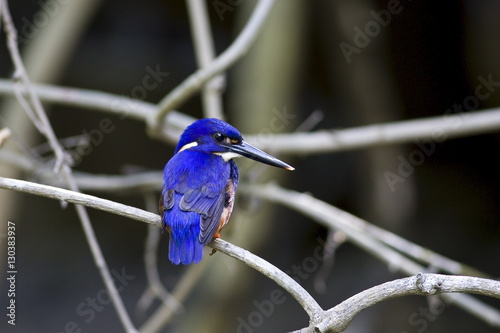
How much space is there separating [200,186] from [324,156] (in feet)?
13.4

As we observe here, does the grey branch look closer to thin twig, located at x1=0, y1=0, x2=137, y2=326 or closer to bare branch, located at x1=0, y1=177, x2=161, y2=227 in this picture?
thin twig, located at x1=0, y1=0, x2=137, y2=326

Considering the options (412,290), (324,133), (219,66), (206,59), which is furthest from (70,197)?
(324,133)

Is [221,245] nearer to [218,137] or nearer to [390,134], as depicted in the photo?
[218,137]

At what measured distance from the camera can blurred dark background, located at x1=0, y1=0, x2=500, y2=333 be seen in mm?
5457

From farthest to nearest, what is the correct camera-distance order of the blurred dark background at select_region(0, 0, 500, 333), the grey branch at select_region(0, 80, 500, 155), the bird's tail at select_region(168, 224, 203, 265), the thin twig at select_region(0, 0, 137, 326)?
the blurred dark background at select_region(0, 0, 500, 333) < the grey branch at select_region(0, 80, 500, 155) < the thin twig at select_region(0, 0, 137, 326) < the bird's tail at select_region(168, 224, 203, 265)

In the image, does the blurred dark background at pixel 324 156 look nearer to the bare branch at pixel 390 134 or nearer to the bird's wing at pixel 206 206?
the bare branch at pixel 390 134

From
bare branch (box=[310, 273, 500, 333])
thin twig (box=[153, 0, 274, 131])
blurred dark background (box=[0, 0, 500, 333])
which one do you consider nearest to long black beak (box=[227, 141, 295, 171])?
bare branch (box=[310, 273, 500, 333])

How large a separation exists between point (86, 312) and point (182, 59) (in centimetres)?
231

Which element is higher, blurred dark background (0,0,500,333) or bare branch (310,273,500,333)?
blurred dark background (0,0,500,333)

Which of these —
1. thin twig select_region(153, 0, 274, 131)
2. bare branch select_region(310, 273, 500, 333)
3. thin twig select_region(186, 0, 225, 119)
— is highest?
thin twig select_region(186, 0, 225, 119)

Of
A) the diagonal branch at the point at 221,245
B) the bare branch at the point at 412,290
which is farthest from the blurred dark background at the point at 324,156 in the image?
the bare branch at the point at 412,290

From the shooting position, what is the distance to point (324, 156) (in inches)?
245

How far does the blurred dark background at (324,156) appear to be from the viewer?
17.9ft

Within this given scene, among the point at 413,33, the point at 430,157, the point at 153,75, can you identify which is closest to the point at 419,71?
the point at 413,33
